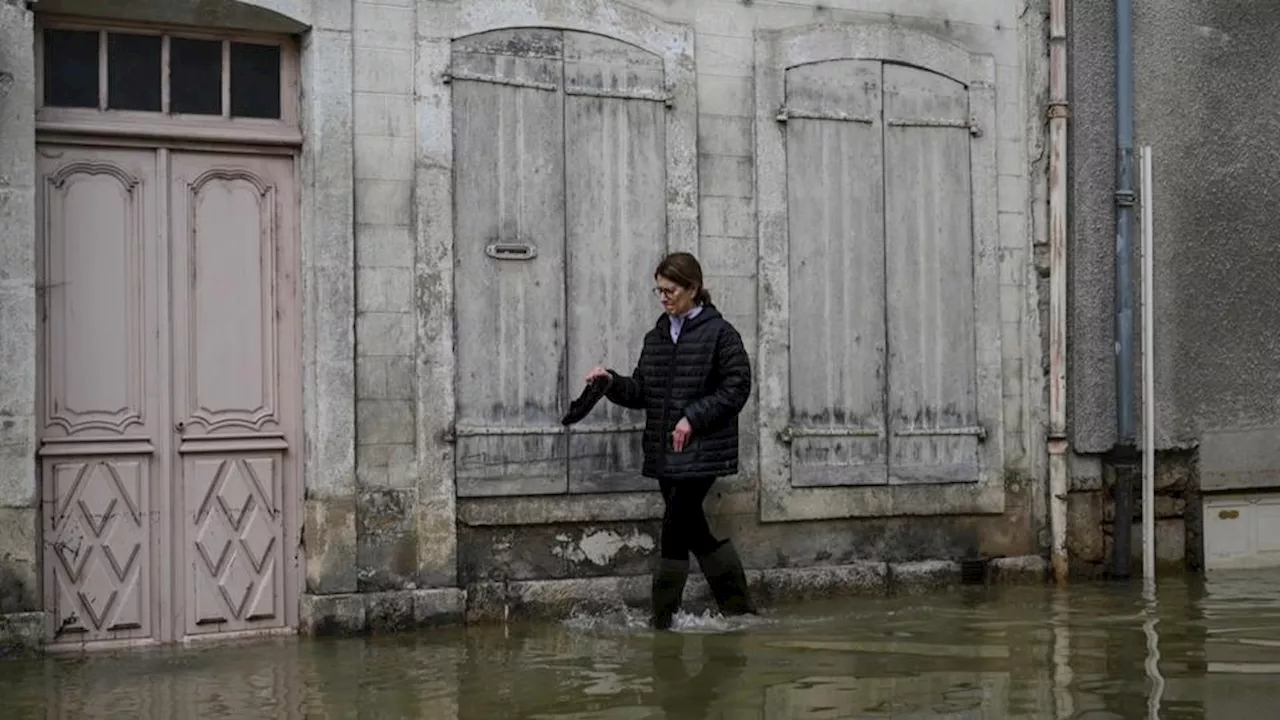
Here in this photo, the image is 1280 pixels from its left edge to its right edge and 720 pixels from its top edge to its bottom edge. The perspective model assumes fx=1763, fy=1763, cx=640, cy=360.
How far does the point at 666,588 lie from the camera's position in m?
8.20

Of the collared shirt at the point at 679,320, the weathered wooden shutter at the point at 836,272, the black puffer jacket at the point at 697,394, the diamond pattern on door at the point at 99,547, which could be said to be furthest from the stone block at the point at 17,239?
the weathered wooden shutter at the point at 836,272

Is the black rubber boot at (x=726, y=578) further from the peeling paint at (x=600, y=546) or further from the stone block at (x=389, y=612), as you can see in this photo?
the stone block at (x=389, y=612)

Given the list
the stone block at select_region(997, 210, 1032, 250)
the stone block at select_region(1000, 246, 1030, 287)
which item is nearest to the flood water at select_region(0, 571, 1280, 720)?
the stone block at select_region(1000, 246, 1030, 287)

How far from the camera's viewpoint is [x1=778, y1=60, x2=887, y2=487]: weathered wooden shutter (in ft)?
30.7

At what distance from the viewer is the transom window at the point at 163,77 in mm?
7938

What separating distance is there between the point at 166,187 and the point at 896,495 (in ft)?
13.6

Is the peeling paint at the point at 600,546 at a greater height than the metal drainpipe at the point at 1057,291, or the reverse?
the metal drainpipe at the point at 1057,291

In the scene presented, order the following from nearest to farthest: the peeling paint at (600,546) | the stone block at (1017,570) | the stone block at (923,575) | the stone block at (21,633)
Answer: the stone block at (21,633) → the peeling paint at (600,546) → the stone block at (923,575) → the stone block at (1017,570)

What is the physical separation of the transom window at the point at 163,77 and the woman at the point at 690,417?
2.03 meters

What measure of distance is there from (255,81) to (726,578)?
324 centimetres

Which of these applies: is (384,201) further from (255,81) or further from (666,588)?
(666,588)

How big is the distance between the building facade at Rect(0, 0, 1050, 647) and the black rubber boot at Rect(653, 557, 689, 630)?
62cm

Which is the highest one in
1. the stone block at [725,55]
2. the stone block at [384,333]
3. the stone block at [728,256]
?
the stone block at [725,55]

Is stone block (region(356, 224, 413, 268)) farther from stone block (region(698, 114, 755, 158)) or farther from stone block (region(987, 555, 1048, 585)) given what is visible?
stone block (region(987, 555, 1048, 585))
